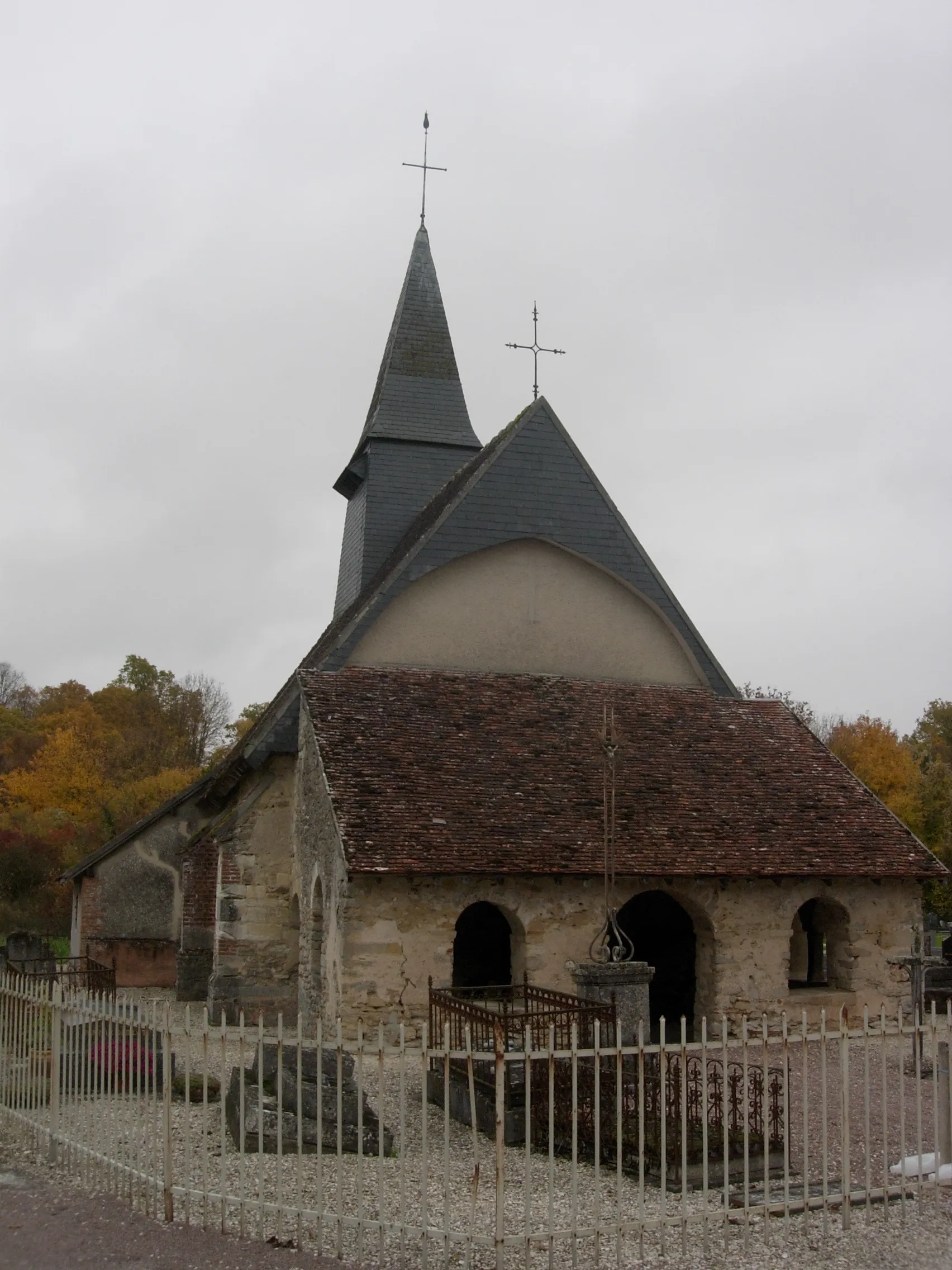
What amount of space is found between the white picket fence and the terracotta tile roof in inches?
146

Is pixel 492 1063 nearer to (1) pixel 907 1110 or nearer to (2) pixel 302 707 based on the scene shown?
(1) pixel 907 1110

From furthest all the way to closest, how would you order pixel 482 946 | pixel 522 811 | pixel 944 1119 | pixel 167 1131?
pixel 482 946, pixel 522 811, pixel 944 1119, pixel 167 1131

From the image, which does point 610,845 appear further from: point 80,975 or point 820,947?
point 80,975

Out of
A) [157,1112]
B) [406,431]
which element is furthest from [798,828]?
[406,431]

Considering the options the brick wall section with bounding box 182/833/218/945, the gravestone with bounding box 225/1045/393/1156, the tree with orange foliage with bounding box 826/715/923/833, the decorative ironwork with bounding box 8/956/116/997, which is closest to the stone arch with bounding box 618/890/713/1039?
the brick wall section with bounding box 182/833/218/945

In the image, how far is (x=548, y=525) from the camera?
1891 cm

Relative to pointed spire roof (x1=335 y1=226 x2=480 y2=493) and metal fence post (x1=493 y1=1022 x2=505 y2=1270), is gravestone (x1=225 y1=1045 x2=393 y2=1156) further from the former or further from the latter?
pointed spire roof (x1=335 y1=226 x2=480 y2=493)

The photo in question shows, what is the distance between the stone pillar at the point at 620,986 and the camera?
11.2m

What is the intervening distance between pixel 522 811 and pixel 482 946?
395 centimetres

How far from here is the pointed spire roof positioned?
24.4m

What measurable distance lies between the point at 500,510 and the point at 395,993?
790 cm

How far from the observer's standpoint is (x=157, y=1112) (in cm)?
928

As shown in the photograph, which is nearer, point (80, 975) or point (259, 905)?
point (259, 905)

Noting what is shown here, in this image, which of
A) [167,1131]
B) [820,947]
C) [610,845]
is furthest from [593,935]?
[167,1131]
